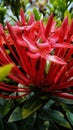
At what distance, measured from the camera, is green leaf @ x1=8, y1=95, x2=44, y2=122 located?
2.88 feet

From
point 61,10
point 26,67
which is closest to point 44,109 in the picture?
point 26,67

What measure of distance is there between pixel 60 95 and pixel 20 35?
0.21 m

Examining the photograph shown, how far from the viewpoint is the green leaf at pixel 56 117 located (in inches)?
37.3

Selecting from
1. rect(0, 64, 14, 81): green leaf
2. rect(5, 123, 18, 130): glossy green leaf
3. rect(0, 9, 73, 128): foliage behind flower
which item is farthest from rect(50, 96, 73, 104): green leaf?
rect(0, 64, 14, 81): green leaf

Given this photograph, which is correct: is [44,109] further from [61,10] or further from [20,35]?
[61,10]

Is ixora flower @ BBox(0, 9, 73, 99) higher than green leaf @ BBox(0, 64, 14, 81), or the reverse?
ixora flower @ BBox(0, 9, 73, 99)

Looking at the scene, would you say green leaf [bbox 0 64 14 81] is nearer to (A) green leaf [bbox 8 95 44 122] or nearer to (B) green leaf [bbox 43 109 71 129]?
(A) green leaf [bbox 8 95 44 122]

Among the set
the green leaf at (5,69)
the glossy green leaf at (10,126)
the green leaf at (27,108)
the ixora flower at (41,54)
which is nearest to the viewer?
the green leaf at (5,69)

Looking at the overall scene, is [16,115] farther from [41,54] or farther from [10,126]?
[41,54]

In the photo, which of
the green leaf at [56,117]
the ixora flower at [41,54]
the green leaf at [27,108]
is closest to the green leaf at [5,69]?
the ixora flower at [41,54]

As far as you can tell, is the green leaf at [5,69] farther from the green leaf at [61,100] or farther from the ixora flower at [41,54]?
the green leaf at [61,100]

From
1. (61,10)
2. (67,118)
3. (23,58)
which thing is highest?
(61,10)

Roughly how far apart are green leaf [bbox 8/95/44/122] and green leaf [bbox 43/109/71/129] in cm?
8

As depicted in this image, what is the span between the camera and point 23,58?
82 centimetres
